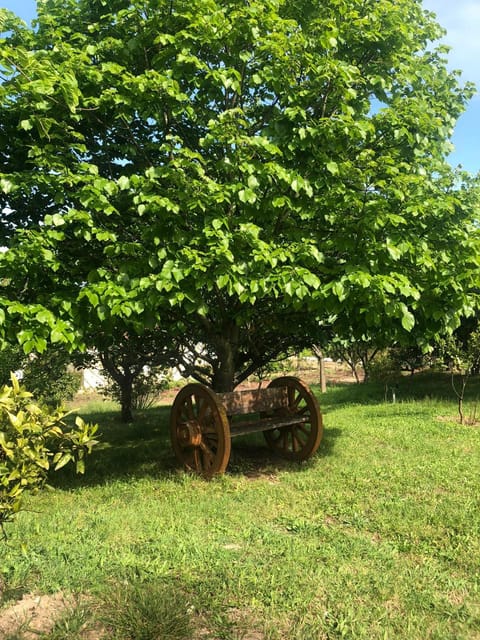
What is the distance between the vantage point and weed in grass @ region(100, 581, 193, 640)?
284cm

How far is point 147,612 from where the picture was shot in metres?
2.99

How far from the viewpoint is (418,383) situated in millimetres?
18688

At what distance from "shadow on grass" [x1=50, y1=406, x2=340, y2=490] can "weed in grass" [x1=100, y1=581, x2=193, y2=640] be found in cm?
232

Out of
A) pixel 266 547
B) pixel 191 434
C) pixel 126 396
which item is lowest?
pixel 266 547

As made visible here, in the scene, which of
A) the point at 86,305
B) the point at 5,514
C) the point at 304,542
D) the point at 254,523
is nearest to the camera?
the point at 5,514

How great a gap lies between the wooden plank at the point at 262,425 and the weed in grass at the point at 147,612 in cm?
328

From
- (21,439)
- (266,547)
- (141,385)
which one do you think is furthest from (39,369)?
(21,439)

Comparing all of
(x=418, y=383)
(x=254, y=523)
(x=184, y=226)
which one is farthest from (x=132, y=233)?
(x=418, y=383)

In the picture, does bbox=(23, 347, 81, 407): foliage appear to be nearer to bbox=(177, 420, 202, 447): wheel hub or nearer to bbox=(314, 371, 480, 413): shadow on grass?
bbox=(177, 420, 202, 447): wheel hub

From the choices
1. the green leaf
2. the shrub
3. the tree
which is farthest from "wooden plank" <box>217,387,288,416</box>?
the shrub

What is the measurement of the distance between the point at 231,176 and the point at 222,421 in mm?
3059

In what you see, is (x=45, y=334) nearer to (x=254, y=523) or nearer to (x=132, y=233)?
(x=132, y=233)

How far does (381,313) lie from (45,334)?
3646mm

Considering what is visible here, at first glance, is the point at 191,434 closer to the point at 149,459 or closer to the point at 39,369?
the point at 149,459
